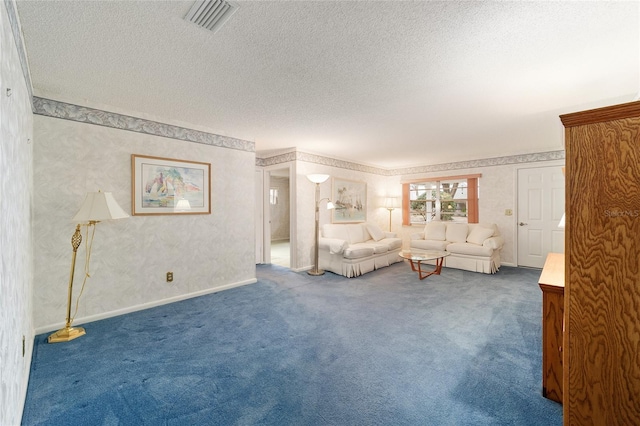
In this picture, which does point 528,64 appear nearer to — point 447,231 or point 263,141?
point 263,141

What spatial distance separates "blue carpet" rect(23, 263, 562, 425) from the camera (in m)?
1.62

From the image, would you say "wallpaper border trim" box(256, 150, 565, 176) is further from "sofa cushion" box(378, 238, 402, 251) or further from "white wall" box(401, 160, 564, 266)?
"sofa cushion" box(378, 238, 402, 251)

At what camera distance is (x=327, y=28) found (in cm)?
177

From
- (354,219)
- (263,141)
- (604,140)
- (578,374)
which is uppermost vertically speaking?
(263,141)

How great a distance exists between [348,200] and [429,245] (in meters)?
1.89

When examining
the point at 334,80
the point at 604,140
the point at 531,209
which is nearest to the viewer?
the point at 604,140

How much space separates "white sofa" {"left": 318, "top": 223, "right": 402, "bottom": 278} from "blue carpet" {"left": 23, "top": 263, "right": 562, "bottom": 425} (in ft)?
4.10

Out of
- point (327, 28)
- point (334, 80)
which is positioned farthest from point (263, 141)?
point (327, 28)

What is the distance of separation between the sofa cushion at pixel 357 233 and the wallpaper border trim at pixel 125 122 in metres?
2.62

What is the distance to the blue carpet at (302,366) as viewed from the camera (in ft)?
5.31

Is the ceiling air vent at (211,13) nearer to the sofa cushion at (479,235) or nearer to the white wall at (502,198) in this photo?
the sofa cushion at (479,235)

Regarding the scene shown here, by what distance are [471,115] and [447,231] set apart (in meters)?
3.09

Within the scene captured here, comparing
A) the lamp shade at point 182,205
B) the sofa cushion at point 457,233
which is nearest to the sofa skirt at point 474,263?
the sofa cushion at point 457,233

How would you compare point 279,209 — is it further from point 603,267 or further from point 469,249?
→ point 603,267
